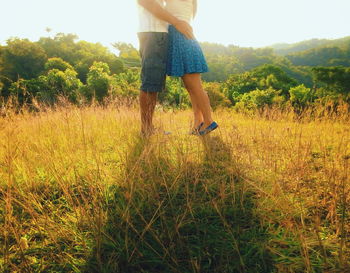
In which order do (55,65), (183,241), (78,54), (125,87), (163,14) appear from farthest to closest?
(78,54)
(55,65)
(125,87)
(163,14)
(183,241)

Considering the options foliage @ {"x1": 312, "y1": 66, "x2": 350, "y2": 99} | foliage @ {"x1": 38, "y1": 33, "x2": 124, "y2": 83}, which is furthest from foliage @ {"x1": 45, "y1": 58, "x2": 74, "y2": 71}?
foliage @ {"x1": 312, "y1": 66, "x2": 350, "y2": 99}

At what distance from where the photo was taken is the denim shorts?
83.9 inches

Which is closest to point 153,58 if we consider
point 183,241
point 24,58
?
point 183,241

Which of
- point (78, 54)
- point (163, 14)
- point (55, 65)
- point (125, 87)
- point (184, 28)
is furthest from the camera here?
point (78, 54)

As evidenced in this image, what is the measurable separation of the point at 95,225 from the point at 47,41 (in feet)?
186

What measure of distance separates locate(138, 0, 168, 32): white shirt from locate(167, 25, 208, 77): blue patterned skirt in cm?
13

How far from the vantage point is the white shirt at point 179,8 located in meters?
2.18

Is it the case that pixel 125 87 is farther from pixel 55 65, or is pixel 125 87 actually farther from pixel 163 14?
pixel 55 65

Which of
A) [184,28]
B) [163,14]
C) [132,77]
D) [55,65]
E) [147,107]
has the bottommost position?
[147,107]

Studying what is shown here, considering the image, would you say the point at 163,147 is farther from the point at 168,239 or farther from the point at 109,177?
the point at 168,239

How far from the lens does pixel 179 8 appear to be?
86.0 inches

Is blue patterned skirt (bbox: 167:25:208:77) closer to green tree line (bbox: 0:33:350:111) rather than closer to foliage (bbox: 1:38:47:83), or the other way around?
green tree line (bbox: 0:33:350:111)

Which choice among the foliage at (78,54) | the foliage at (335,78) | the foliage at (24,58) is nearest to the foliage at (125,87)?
the foliage at (78,54)

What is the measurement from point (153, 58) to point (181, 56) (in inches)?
11.5
